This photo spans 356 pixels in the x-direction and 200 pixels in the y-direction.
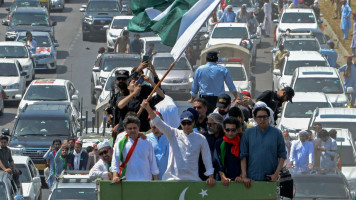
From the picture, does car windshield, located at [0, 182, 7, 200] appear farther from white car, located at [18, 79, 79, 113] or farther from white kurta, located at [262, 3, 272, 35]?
white kurta, located at [262, 3, 272, 35]

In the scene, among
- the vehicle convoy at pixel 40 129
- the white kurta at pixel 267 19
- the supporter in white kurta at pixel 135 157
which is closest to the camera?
the supporter in white kurta at pixel 135 157

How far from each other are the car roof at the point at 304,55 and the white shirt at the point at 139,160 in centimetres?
2114

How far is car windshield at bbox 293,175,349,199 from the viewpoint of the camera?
1911cm

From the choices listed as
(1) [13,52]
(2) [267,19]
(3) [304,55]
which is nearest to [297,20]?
(2) [267,19]

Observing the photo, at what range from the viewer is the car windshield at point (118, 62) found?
33.8 metres

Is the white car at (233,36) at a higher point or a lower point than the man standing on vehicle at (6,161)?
lower

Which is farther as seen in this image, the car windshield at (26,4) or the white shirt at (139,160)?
the car windshield at (26,4)

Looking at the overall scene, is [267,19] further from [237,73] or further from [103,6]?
[237,73]

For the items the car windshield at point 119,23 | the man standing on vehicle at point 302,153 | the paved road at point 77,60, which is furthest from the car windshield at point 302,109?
the car windshield at point 119,23

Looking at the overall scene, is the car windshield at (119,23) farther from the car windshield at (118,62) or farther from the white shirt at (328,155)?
the white shirt at (328,155)

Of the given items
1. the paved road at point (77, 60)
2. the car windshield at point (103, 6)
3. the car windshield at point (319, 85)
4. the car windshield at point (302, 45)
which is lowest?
the paved road at point (77, 60)

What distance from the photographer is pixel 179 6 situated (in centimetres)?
1477

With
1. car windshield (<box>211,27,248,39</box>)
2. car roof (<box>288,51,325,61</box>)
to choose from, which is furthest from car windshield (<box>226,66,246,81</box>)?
car windshield (<box>211,27,248,39</box>)

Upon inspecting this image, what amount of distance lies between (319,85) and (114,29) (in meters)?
13.4
